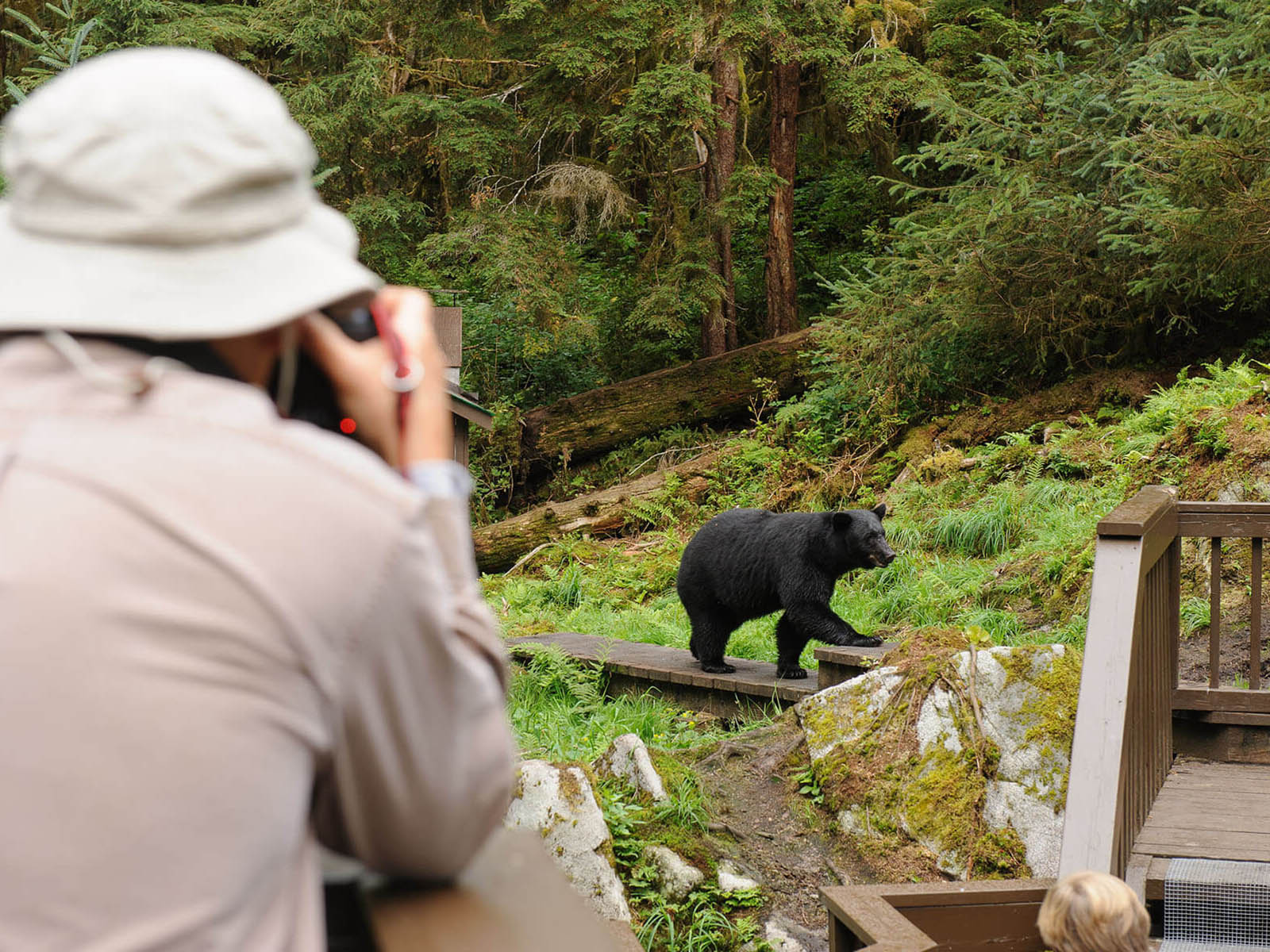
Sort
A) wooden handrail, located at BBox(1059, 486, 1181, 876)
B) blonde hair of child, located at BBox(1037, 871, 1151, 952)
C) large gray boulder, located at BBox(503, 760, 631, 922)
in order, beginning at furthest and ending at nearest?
large gray boulder, located at BBox(503, 760, 631, 922)
wooden handrail, located at BBox(1059, 486, 1181, 876)
blonde hair of child, located at BBox(1037, 871, 1151, 952)

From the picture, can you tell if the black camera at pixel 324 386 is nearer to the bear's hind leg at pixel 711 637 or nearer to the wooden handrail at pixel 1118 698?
the wooden handrail at pixel 1118 698

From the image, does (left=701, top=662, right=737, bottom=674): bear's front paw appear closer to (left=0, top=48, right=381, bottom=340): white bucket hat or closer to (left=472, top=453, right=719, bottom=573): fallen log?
(left=472, top=453, right=719, bottom=573): fallen log

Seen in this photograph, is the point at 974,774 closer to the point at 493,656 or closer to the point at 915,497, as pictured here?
the point at 493,656

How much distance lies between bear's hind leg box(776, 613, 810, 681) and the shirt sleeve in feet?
22.2

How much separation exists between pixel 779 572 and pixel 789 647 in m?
0.52

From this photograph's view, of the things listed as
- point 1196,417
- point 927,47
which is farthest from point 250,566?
point 927,47

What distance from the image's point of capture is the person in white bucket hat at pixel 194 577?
2.77 feet

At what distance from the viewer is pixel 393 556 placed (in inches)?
34.8

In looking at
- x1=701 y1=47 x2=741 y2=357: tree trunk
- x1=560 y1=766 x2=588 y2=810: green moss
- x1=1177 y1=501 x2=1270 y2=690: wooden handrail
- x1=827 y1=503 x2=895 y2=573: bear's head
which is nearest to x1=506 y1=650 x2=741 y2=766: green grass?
x1=560 y1=766 x2=588 y2=810: green moss

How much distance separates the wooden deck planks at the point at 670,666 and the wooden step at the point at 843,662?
0.71ft

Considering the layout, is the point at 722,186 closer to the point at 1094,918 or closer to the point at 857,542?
the point at 857,542

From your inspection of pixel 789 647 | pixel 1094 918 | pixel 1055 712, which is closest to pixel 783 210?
pixel 789 647

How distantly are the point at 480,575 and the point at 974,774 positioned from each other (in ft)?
29.8

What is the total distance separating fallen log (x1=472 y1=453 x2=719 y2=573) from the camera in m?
13.8
